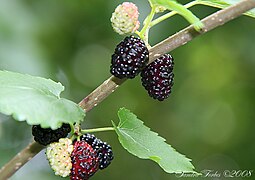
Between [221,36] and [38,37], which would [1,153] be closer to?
[38,37]

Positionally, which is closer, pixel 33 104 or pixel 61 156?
pixel 33 104

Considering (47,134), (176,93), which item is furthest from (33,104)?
(176,93)

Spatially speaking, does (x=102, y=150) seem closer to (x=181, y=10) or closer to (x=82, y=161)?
(x=82, y=161)

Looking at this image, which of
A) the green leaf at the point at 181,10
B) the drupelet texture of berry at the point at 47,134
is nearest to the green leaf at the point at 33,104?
the drupelet texture of berry at the point at 47,134

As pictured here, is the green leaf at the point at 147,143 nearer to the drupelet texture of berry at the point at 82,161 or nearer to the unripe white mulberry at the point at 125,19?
the drupelet texture of berry at the point at 82,161

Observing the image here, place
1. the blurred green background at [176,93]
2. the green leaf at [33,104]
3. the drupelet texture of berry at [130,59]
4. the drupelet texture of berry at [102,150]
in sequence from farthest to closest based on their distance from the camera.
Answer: the blurred green background at [176,93] → the drupelet texture of berry at [102,150] → the drupelet texture of berry at [130,59] → the green leaf at [33,104]

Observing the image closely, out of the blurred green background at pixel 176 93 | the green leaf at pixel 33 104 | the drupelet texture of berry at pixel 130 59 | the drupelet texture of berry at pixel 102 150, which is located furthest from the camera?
the blurred green background at pixel 176 93

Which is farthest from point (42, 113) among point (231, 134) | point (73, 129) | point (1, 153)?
point (231, 134)
